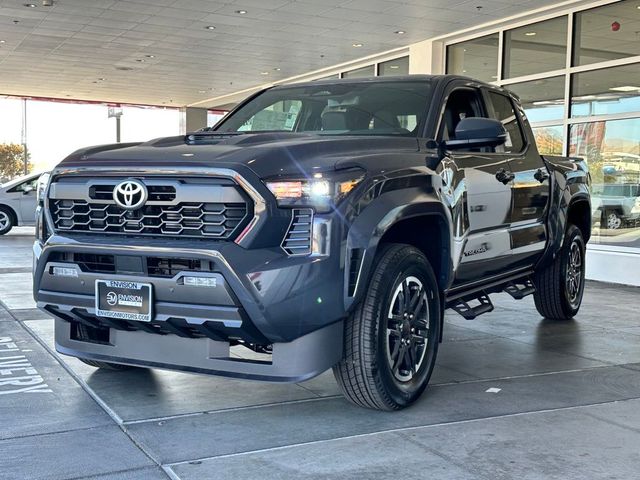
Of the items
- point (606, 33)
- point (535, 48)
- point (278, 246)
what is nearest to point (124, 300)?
point (278, 246)

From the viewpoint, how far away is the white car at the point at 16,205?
16641 millimetres

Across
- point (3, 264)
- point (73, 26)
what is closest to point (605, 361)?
point (3, 264)

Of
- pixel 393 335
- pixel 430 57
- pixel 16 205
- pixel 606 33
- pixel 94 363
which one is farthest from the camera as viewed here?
pixel 16 205

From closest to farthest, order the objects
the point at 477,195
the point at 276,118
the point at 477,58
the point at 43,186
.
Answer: the point at 43,186
the point at 477,195
the point at 276,118
the point at 477,58

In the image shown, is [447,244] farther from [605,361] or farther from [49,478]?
[49,478]

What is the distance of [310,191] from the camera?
10.7 ft

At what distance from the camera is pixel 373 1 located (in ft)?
39.9

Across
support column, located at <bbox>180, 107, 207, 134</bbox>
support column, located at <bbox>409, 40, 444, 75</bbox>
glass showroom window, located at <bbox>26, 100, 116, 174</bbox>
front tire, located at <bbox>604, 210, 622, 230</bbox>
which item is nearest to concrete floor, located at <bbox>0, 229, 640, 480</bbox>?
front tire, located at <bbox>604, 210, 622, 230</bbox>

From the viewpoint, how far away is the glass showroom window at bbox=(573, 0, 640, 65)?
11.1 metres

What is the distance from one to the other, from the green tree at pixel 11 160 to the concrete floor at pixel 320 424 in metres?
28.1

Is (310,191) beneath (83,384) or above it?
above

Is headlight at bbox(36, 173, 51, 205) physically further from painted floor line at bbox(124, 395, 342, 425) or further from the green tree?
the green tree

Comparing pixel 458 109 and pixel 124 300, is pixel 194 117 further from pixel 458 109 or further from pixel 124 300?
pixel 124 300

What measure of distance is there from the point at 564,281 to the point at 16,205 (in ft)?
44.2
